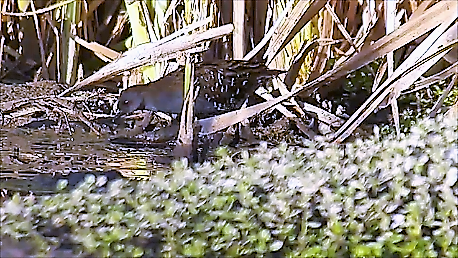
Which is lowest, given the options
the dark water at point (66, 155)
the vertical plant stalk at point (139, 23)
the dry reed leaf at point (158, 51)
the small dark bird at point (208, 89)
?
the dark water at point (66, 155)

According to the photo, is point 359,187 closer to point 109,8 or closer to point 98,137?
point 98,137

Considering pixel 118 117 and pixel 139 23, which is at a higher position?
pixel 139 23

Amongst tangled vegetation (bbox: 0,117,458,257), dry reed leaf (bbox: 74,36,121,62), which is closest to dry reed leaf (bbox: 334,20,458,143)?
tangled vegetation (bbox: 0,117,458,257)

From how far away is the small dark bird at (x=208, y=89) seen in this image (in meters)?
0.58

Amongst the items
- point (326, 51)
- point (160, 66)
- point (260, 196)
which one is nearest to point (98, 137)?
point (160, 66)

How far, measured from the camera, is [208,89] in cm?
61

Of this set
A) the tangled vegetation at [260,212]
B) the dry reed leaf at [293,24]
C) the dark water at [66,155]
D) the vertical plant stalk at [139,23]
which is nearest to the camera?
the tangled vegetation at [260,212]

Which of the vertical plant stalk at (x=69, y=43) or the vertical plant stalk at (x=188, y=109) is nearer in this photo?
the vertical plant stalk at (x=188, y=109)

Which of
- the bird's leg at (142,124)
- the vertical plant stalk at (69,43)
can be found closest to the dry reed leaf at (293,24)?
the bird's leg at (142,124)

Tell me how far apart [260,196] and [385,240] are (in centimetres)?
10

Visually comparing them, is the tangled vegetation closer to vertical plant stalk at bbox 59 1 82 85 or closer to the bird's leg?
the bird's leg

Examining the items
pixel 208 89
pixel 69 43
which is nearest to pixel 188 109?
pixel 208 89

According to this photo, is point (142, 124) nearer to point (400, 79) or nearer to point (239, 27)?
point (239, 27)

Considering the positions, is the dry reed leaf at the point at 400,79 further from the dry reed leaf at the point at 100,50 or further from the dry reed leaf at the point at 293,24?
the dry reed leaf at the point at 100,50
